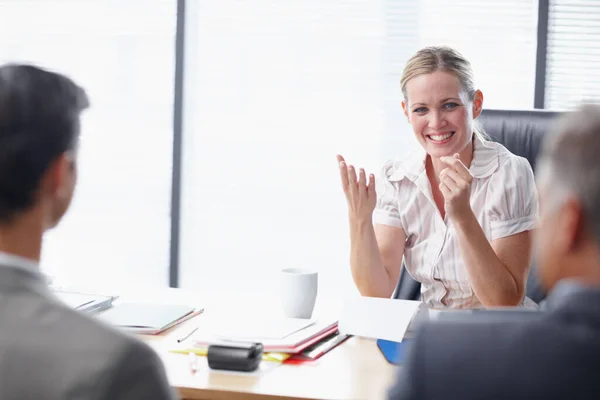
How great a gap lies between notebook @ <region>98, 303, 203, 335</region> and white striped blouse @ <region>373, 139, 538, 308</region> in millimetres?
708

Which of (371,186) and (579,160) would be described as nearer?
(579,160)

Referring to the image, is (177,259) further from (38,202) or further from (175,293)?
(38,202)

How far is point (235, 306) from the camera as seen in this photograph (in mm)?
1795

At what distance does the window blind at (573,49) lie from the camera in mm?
3377

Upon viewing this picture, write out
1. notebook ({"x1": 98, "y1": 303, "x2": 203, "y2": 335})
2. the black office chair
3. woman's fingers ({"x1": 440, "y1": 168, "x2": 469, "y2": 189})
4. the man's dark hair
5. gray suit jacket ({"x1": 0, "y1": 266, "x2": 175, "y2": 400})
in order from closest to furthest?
gray suit jacket ({"x1": 0, "y1": 266, "x2": 175, "y2": 400}) < the man's dark hair < notebook ({"x1": 98, "y1": 303, "x2": 203, "y2": 335}) < woman's fingers ({"x1": 440, "y1": 168, "x2": 469, "y2": 189}) < the black office chair

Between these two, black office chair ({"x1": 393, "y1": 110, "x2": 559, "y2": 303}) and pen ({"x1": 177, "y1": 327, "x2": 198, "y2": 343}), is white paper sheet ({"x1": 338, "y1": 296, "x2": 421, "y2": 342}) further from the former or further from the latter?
black office chair ({"x1": 393, "y1": 110, "x2": 559, "y2": 303})

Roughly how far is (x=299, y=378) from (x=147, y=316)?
48cm

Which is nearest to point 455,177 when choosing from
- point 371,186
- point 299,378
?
point 371,186

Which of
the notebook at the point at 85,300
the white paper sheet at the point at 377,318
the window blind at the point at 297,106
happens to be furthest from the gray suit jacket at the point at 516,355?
the window blind at the point at 297,106

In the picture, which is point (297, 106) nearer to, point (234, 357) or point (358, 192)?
point (358, 192)

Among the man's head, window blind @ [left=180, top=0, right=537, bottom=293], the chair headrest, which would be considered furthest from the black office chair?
the man's head

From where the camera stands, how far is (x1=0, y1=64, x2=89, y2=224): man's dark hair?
0.88 meters

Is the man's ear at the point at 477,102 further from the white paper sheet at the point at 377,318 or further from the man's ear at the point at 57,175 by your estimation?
the man's ear at the point at 57,175

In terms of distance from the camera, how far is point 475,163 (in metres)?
2.21
